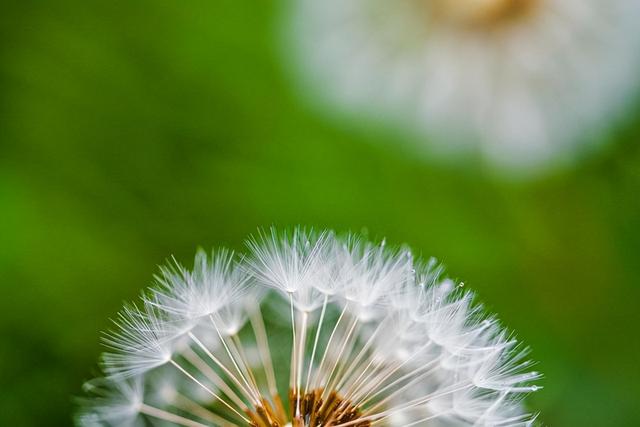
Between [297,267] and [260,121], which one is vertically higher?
[260,121]

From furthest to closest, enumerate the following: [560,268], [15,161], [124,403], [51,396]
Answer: [560,268] → [15,161] → [51,396] → [124,403]

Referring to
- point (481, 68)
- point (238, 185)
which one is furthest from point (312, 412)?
point (481, 68)

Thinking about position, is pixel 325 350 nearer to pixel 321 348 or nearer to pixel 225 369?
pixel 321 348

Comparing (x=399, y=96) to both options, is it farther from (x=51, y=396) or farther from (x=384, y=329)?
(x=51, y=396)

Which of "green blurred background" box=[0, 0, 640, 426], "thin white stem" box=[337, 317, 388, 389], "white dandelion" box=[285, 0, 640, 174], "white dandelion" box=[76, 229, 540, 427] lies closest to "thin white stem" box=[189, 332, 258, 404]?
"white dandelion" box=[76, 229, 540, 427]

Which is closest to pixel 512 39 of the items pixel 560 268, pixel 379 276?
pixel 560 268

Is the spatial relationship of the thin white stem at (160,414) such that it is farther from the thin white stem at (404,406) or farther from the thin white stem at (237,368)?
the thin white stem at (404,406)

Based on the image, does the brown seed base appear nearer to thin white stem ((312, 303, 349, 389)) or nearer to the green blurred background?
thin white stem ((312, 303, 349, 389))
